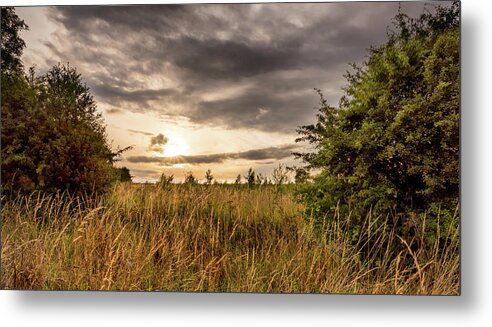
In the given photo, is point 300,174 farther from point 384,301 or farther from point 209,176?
point 384,301

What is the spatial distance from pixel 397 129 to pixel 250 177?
89 cm

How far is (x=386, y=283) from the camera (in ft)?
11.1

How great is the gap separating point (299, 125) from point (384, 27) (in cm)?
74

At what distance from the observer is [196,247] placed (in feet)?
11.5

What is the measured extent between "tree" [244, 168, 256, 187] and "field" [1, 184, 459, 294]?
0.16ft

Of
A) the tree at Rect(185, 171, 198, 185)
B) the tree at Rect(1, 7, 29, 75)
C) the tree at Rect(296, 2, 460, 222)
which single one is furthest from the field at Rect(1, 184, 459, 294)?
the tree at Rect(1, 7, 29, 75)

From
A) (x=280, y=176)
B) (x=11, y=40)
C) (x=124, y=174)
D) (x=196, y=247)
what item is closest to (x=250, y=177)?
(x=280, y=176)

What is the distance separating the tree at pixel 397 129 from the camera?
3.32 m

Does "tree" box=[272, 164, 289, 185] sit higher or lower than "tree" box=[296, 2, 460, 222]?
lower

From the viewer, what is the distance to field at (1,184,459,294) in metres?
3.39

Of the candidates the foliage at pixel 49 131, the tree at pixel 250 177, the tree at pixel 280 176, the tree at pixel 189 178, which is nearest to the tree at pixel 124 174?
the foliage at pixel 49 131

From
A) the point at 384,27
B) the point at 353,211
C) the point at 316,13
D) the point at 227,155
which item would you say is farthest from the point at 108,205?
the point at 384,27

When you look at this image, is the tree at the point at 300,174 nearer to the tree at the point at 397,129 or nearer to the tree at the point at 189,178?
the tree at the point at 397,129

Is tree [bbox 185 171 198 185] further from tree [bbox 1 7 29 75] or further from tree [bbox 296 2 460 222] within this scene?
tree [bbox 1 7 29 75]
